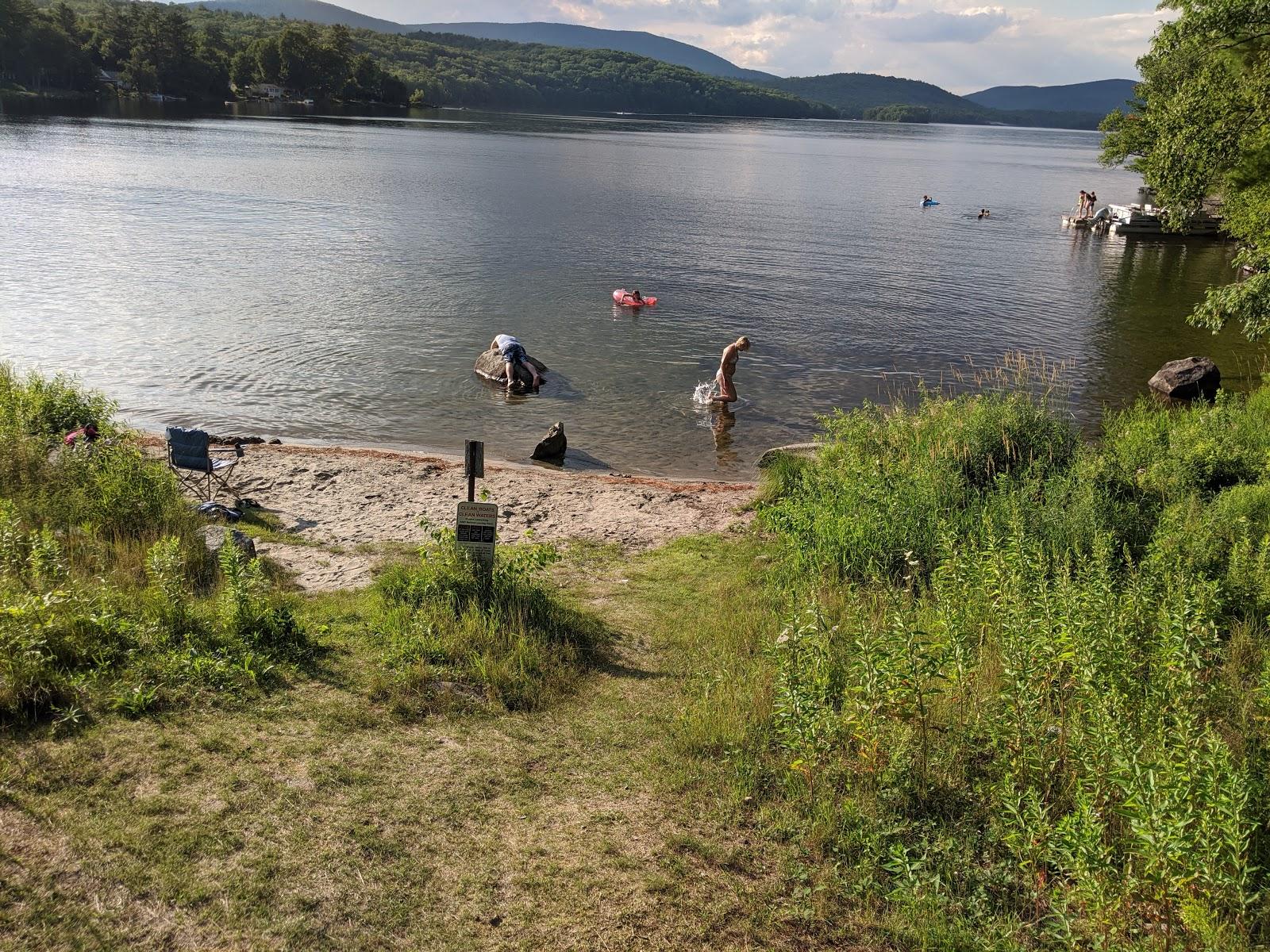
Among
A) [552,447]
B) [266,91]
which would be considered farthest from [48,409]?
[266,91]

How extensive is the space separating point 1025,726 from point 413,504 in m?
10.1

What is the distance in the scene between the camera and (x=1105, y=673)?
6289 millimetres

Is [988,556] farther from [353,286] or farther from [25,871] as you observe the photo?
[353,286]

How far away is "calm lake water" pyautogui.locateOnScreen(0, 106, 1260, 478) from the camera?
21.1 metres

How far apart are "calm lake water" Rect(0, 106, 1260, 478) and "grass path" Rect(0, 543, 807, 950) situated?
11.6m

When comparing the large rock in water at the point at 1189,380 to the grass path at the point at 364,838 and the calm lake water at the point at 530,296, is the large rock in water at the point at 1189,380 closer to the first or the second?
the calm lake water at the point at 530,296

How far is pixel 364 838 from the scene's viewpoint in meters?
5.78

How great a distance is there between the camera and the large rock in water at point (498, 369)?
22.3 meters

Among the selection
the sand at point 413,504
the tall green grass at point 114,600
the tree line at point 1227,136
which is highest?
the tree line at point 1227,136

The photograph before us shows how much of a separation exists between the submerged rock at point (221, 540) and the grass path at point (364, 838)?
352cm

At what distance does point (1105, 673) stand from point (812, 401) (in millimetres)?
16774

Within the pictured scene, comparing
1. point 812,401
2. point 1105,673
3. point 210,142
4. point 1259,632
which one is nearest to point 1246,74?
point 812,401

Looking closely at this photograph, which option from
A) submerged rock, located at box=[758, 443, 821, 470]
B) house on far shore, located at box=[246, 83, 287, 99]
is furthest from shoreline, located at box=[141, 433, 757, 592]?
house on far shore, located at box=[246, 83, 287, 99]

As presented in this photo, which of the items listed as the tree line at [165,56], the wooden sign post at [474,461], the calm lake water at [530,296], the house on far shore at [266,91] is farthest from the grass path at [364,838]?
the house on far shore at [266,91]
